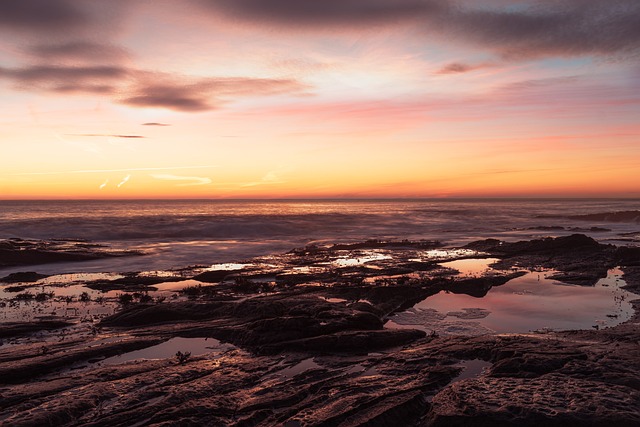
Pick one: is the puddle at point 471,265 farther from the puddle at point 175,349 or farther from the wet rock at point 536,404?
the wet rock at point 536,404

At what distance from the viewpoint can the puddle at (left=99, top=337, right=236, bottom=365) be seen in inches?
447

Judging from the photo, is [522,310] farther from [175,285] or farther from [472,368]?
[175,285]

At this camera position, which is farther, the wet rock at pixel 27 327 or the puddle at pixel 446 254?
the puddle at pixel 446 254

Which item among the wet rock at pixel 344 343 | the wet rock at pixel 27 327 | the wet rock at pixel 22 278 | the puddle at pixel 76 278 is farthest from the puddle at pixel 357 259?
the wet rock at pixel 22 278

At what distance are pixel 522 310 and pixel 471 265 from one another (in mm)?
12663

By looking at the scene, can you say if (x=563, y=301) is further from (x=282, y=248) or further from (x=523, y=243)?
(x=282, y=248)

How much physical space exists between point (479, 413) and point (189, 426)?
5.01m

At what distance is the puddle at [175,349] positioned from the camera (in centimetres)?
1134

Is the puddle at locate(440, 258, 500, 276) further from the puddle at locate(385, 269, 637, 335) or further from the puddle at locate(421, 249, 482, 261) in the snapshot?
the puddle at locate(385, 269, 637, 335)

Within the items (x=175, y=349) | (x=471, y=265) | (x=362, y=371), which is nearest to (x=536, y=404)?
(x=362, y=371)

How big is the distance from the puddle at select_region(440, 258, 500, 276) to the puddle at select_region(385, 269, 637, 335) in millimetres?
4422

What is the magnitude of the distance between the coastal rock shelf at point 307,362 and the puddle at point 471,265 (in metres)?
4.57

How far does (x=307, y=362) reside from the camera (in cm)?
1077

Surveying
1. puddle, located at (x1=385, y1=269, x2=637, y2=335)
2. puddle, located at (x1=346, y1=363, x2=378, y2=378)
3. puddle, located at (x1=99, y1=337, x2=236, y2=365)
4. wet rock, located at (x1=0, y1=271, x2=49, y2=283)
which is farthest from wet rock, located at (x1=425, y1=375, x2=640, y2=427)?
wet rock, located at (x1=0, y1=271, x2=49, y2=283)
